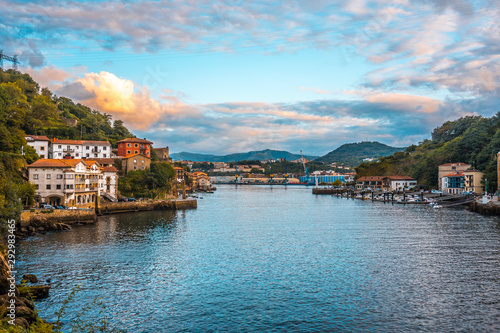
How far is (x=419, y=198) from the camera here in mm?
86250

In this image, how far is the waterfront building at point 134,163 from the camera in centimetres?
7200

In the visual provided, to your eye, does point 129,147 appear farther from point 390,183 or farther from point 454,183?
point 390,183

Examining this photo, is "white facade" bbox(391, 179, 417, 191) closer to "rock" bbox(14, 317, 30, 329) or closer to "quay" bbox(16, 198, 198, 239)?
"quay" bbox(16, 198, 198, 239)

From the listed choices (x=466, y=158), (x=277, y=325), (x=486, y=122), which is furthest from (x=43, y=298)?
(x=486, y=122)

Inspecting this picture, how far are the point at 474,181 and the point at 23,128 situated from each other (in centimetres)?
9567

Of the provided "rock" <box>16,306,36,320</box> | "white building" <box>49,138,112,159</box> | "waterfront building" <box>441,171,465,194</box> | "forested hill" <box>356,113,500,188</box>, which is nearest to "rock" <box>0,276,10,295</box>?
"rock" <box>16,306,36,320</box>

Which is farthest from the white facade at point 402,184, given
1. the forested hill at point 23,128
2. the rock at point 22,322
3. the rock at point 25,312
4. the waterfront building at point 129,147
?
the rock at point 22,322

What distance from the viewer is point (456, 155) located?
10369 cm

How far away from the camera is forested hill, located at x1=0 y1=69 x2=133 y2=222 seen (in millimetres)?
35894

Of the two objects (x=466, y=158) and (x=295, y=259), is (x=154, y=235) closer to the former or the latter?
(x=295, y=259)

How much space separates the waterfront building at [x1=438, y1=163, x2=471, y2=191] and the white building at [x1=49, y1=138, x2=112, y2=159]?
82.8 metres

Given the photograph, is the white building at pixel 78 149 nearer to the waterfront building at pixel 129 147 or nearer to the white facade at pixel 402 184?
the waterfront building at pixel 129 147

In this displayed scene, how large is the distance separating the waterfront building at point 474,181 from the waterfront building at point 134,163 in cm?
7050

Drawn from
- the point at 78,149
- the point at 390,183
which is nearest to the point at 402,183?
the point at 390,183
